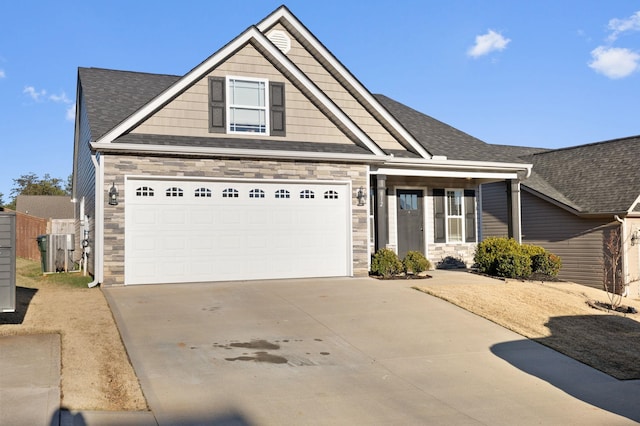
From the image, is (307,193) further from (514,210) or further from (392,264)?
(514,210)

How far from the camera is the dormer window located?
13.6m

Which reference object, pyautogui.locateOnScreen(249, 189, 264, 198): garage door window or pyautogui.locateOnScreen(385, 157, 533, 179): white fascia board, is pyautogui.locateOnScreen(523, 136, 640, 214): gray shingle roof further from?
pyautogui.locateOnScreen(249, 189, 264, 198): garage door window

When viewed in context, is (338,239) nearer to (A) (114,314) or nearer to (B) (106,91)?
(A) (114,314)

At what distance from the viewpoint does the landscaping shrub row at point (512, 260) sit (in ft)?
49.8

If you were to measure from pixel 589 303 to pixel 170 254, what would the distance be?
10.1m

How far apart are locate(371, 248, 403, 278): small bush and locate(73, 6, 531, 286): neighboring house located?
0.35 meters

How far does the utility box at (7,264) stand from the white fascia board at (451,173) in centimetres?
918

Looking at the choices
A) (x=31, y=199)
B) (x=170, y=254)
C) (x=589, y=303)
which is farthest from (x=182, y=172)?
(x=31, y=199)

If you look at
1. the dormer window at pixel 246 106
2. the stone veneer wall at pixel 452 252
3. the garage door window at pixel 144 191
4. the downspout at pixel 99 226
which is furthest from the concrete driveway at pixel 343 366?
the stone veneer wall at pixel 452 252

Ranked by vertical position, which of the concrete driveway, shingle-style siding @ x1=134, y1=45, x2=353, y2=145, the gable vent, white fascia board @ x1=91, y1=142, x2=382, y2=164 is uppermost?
the gable vent

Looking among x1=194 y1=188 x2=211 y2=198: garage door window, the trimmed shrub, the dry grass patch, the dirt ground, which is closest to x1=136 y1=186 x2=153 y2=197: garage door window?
x1=194 y1=188 x2=211 y2=198: garage door window

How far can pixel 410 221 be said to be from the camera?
17.6 metres

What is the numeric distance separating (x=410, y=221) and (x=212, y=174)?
717 cm

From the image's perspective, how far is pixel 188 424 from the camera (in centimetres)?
525
